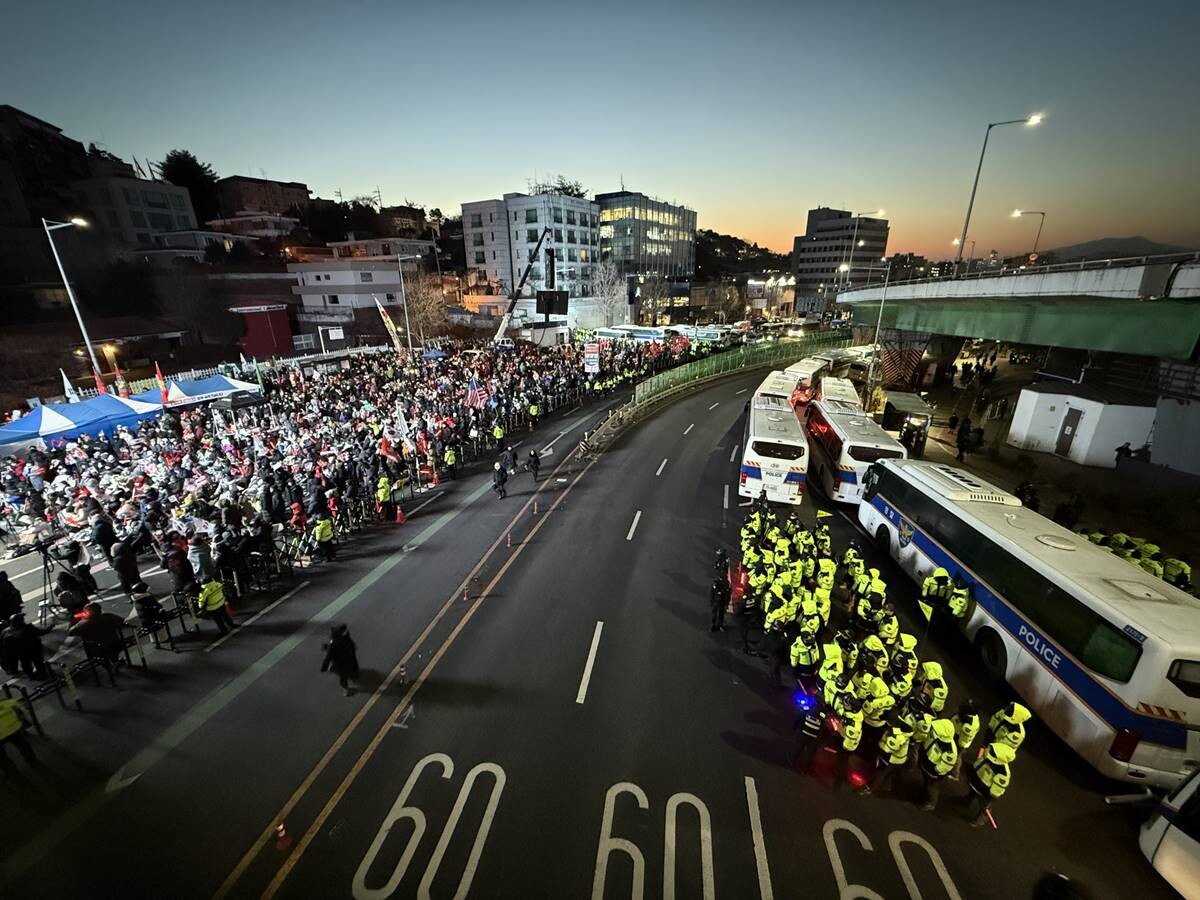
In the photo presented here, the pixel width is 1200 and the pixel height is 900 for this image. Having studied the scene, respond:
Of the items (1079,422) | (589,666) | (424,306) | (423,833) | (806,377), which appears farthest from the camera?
(424,306)

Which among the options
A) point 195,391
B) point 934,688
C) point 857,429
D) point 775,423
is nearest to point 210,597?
point 934,688

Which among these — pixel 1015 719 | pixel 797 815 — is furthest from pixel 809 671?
pixel 1015 719

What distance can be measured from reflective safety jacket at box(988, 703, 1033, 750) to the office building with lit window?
113m

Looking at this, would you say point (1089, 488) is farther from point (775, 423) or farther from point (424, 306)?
point (424, 306)

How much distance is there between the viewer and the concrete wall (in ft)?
55.4

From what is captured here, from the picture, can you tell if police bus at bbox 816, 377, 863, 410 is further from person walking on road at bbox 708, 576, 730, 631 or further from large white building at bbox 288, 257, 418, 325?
large white building at bbox 288, 257, 418, 325

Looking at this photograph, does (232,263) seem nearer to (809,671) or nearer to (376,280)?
(376,280)

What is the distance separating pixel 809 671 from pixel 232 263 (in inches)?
2734

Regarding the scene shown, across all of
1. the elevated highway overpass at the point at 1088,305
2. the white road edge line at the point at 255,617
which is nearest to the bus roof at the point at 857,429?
the elevated highway overpass at the point at 1088,305

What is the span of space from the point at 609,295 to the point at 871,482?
5826 centimetres

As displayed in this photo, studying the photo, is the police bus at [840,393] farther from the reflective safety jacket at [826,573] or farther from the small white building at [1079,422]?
the reflective safety jacket at [826,573]

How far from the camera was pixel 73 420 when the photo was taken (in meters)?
18.1

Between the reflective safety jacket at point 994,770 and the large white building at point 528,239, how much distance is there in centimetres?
6809

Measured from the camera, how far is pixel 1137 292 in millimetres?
13453
